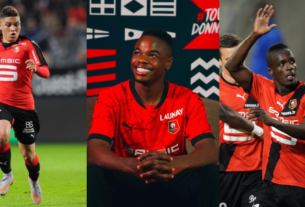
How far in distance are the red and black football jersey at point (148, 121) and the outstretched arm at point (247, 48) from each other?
2.77 ft

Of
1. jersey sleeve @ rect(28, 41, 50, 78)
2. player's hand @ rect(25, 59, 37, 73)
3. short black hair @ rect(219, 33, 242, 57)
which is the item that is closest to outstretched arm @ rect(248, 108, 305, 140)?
short black hair @ rect(219, 33, 242, 57)

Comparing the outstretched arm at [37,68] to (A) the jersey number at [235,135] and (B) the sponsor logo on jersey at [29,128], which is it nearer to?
(B) the sponsor logo on jersey at [29,128]

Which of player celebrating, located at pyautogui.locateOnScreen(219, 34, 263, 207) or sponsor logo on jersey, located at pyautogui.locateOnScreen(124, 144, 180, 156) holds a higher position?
sponsor logo on jersey, located at pyautogui.locateOnScreen(124, 144, 180, 156)

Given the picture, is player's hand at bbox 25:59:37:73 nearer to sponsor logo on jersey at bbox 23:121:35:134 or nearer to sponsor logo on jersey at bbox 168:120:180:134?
sponsor logo on jersey at bbox 23:121:35:134

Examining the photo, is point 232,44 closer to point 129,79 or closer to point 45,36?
point 129,79

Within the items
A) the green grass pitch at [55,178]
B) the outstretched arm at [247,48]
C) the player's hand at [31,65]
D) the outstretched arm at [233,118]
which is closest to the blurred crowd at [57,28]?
the green grass pitch at [55,178]

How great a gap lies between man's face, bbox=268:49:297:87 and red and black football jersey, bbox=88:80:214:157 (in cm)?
125

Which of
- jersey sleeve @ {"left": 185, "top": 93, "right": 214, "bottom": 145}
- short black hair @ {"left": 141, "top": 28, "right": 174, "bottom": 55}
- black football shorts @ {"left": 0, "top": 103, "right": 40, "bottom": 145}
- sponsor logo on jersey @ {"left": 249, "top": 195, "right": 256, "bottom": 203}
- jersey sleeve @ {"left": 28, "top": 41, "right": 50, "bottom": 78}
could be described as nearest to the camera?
short black hair @ {"left": 141, "top": 28, "right": 174, "bottom": 55}

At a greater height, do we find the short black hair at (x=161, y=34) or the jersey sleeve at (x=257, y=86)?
the short black hair at (x=161, y=34)

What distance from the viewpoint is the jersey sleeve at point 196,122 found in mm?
3725

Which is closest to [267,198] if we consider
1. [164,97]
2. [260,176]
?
[260,176]

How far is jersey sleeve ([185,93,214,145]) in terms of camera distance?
3725mm

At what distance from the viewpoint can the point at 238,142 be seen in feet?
17.7

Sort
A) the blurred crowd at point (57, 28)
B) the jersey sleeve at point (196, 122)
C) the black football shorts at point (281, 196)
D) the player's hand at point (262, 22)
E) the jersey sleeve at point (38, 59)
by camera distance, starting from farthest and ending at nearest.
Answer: the blurred crowd at point (57, 28) → the jersey sleeve at point (38, 59) → the black football shorts at point (281, 196) → the player's hand at point (262, 22) → the jersey sleeve at point (196, 122)
